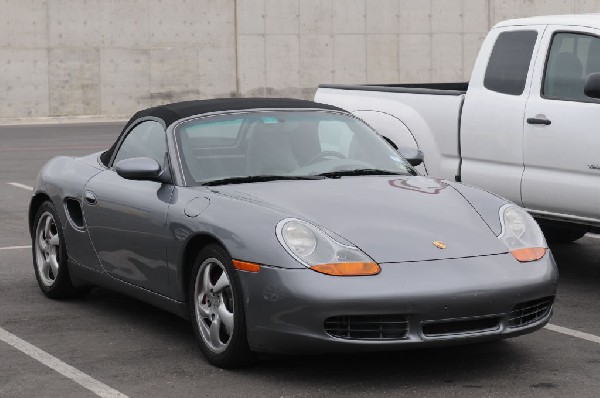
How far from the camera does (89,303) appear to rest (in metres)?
8.98

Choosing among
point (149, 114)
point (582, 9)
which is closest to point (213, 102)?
point (149, 114)

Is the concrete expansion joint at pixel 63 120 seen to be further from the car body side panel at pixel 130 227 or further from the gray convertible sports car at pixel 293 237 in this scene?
the car body side panel at pixel 130 227

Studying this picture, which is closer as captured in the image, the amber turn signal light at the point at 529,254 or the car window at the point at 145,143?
the amber turn signal light at the point at 529,254

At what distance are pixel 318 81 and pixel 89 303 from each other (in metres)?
27.8

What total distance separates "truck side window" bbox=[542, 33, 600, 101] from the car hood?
8.35ft

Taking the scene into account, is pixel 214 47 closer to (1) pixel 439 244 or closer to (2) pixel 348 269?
(1) pixel 439 244

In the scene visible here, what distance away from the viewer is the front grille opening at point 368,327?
655cm

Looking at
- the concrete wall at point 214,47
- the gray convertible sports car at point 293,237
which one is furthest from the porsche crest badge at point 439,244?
the concrete wall at point 214,47

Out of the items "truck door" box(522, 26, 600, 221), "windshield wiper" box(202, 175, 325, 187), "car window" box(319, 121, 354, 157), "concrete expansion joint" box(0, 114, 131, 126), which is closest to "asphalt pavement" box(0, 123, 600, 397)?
"truck door" box(522, 26, 600, 221)

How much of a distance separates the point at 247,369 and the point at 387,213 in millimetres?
1085

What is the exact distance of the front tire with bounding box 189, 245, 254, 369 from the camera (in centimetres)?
680

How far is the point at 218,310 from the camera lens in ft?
23.0

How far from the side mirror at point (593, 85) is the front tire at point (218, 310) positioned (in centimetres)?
345

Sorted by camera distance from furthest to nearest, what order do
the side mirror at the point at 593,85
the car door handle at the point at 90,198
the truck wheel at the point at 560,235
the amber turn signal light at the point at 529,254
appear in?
the truck wheel at the point at 560,235 < the side mirror at the point at 593,85 < the car door handle at the point at 90,198 < the amber turn signal light at the point at 529,254
